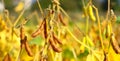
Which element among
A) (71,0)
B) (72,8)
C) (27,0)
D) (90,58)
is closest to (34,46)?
(27,0)

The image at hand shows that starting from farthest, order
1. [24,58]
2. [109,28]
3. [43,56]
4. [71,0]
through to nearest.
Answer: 1. [71,0]
2. [24,58]
3. [109,28]
4. [43,56]

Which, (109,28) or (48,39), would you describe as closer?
(48,39)

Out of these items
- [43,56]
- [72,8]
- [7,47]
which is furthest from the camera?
[72,8]

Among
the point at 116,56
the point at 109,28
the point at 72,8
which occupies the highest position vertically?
the point at 109,28

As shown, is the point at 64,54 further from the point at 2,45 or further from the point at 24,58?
the point at 2,45

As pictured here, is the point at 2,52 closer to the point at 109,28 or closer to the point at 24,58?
the point at 24,58

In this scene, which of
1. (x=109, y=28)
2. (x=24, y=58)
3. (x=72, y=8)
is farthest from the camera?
(x=72, y=8)

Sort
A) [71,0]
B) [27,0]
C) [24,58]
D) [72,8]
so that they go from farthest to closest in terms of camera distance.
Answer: [71,0] < [72,8] < [27,0] < [24,58]

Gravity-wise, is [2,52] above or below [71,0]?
above

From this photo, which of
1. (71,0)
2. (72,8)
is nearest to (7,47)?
(72,8)
